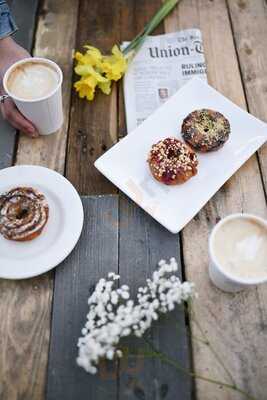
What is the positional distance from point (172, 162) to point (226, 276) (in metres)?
0.37

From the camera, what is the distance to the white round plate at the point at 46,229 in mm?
1091

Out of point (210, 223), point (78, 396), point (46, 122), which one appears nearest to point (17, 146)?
point (46, 122)

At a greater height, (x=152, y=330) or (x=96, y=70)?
(x=96, y=70)

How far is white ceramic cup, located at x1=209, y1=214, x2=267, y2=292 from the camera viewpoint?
3.22ft

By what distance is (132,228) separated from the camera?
1.23m

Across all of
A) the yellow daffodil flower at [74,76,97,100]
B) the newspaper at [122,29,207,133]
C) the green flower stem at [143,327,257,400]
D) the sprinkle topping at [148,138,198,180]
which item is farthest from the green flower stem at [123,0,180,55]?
the green flower stem at [143,327,257,400]

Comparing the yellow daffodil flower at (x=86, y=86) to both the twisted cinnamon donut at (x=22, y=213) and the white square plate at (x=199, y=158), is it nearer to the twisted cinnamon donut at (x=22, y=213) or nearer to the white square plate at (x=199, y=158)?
the white square plate at (x=199, y=158)

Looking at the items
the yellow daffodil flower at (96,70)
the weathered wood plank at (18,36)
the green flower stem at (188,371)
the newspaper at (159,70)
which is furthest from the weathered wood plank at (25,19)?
the green flower stem at (188,371)

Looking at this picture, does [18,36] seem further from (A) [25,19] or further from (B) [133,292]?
(B) [133,292]

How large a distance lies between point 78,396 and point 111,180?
0.57m

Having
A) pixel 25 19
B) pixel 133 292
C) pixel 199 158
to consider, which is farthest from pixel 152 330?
pixel 25 19

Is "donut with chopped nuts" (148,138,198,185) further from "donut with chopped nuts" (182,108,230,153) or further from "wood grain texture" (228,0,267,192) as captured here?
"wood grain texture" (228,0,267,192)

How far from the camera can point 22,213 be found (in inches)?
44.6

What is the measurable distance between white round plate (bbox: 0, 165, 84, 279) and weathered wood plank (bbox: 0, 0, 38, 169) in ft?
0.47
